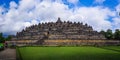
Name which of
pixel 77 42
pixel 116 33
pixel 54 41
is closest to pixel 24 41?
pixel 54 41

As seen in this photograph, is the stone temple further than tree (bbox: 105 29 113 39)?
No

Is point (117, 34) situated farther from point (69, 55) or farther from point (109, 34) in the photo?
point (69, 55)

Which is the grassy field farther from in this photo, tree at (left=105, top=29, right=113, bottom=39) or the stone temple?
tree at (left=105, top=29, right=113, bottom=39)

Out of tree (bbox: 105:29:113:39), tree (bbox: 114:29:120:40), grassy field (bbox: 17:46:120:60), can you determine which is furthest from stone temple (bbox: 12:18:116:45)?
grassy field (bbox: 17:46:120:60)

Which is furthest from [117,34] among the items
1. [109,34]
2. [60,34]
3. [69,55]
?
[69,55]

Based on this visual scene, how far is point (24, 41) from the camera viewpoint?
6925 centimetres

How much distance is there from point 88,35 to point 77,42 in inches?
478

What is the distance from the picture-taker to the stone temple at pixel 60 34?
214 ft

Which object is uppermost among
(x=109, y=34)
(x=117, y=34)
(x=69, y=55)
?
(x=109, y=34)

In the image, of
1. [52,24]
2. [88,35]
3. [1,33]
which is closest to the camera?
[88,35]

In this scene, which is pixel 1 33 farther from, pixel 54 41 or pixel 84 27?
pixel 54 41

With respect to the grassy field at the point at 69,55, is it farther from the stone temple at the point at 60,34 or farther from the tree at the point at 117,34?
the tree at the point at 117,34

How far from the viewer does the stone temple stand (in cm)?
6519

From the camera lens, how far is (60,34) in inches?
2982
